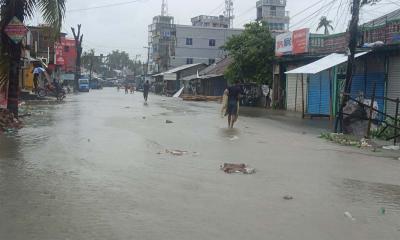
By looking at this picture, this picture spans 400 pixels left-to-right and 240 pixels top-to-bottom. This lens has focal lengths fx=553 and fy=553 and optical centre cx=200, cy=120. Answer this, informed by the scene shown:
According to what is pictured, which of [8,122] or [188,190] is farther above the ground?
[8,122]

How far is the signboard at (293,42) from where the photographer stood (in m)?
28.3

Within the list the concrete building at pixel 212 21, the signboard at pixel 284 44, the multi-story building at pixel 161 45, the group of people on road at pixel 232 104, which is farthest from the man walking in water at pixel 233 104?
the concrete building at pixel 212 21

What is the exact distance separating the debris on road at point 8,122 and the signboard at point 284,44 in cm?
1785

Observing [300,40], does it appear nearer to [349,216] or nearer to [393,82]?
[393,82]

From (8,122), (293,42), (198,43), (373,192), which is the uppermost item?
(198,43)

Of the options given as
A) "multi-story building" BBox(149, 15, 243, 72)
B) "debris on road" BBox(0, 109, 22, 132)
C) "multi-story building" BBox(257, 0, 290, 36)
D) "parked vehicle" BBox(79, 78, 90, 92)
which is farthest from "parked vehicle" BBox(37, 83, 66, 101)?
"multi-story building" BBox(257, 0, 290, 36)

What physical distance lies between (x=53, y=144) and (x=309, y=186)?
6.47 meters

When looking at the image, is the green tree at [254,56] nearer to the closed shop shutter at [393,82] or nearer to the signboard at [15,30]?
the closed shop shutter at [393,82]

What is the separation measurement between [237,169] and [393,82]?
13293mm

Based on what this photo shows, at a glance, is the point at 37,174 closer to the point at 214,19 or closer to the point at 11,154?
the point at 11,154

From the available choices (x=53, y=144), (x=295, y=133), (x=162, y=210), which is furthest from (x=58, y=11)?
(x=162, y=210)

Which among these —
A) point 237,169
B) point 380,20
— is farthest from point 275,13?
point 237,169

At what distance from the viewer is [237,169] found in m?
9.84

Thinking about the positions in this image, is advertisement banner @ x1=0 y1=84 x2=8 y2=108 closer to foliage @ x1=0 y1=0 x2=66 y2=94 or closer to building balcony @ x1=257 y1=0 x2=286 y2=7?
foliage @ x1=0 y1=0 x2=66 y2=94
